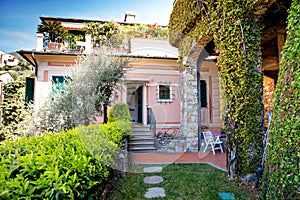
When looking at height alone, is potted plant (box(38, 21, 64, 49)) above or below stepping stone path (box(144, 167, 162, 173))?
above

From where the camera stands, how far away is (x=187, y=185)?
351cm

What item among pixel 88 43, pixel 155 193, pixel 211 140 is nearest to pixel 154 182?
pixel 155 193

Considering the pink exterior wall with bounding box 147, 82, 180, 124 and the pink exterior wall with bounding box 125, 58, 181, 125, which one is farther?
the pink exterior wall with bounding box 125, 58, 181, 125

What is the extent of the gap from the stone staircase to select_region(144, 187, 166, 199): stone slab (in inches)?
134

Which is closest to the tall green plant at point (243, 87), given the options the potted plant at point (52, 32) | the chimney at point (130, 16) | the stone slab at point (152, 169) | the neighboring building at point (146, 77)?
the stone slab at point (152, 169)

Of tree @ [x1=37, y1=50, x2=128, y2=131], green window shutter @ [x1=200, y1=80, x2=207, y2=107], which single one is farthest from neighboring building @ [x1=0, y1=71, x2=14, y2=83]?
green window shutter @ [x1=200, y1=80, x2=207, y2=107]

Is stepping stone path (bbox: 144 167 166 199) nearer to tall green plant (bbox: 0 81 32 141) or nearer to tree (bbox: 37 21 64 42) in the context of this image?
tall green plant (bbox: 0 81 32 141)

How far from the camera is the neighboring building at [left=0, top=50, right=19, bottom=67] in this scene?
18.1 m

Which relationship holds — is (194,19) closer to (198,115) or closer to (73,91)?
(198,115)

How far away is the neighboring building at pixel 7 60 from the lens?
1810cm

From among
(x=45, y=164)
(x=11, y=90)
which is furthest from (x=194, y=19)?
(x=11, y=90)

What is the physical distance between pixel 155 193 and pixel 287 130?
2201 mm

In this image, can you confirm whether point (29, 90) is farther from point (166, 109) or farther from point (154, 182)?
point (154, 182)

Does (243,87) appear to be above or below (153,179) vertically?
above
